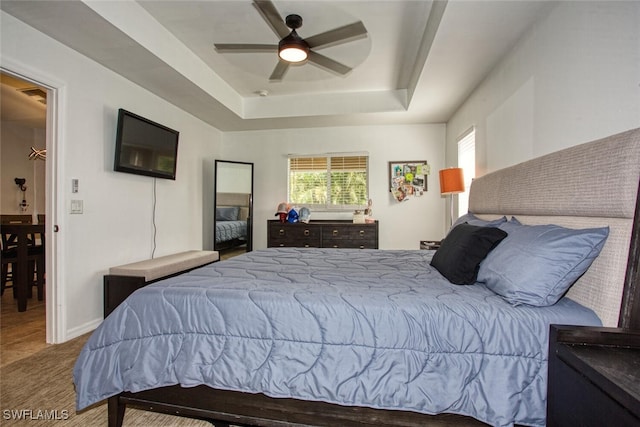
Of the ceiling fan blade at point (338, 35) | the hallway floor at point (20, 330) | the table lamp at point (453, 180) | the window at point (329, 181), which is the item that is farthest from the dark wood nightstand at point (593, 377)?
the window at point (329, 181)

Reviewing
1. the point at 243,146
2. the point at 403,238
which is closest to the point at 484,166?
the point at 403,238

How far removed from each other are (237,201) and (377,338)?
13.5ft

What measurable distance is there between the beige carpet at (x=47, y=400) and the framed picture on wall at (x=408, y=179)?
12.9ft

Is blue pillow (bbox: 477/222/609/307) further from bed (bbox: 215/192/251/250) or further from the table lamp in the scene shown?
bed (bbox: 215/192/251/250)

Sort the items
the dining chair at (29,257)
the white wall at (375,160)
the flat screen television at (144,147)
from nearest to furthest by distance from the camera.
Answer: the flat screen television at (144,147) → the dining chair at (29,257) → the white wall at (375,160)

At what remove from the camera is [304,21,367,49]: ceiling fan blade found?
6.95 ft

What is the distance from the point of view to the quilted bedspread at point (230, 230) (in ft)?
15.4

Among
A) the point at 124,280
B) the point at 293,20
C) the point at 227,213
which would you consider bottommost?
the point at 124,280

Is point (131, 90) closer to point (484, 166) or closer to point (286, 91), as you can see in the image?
point (286, 91)

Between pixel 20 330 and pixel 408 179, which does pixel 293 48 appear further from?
pixel 20 330

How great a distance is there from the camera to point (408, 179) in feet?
15.2

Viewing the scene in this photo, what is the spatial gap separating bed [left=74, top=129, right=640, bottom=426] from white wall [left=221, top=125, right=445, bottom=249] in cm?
316

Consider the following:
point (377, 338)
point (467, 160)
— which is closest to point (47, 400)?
point (377, 338)

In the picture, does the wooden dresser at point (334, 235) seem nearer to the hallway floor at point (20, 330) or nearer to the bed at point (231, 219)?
the bed at point (231, 219)
